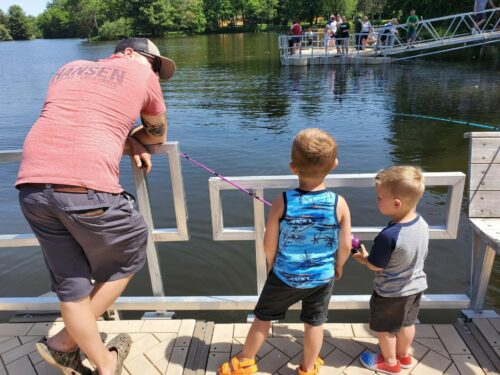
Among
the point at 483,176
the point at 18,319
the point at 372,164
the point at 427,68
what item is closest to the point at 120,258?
the point at 18,319

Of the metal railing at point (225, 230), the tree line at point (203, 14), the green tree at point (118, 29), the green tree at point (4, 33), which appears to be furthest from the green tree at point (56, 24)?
the metal railing at point (225, 230)

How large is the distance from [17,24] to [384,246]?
11181 cm

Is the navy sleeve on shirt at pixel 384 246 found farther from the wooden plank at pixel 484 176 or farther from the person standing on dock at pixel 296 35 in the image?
the person standing on dock at pixel 296 35

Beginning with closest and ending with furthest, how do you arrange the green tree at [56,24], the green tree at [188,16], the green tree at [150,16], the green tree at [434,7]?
the green tree at [434,7] < the green tree at [150,16] < the green tree at [188,16] < the green tree at [56,24]

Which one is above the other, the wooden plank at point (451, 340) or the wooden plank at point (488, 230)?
the wooden plank at point (488, 230)

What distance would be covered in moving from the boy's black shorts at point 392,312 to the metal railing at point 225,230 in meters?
0.37

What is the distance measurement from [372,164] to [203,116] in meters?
5.86

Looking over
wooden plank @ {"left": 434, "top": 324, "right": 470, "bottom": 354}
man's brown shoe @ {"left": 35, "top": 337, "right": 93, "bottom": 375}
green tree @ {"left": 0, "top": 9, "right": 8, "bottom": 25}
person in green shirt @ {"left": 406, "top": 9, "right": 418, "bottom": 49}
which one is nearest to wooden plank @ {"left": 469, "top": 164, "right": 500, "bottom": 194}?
wooden plank @ {"left": 434, "top": 324, "right": 470, "bottom": 354}

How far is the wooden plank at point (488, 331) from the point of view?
2352mm

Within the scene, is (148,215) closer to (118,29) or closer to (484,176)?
(484,176)

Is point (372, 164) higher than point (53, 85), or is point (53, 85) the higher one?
point (53, 85)

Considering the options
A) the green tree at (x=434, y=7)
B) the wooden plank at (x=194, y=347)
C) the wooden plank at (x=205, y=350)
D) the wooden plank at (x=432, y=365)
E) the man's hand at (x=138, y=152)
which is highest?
the green tree at (x=434, y=7)

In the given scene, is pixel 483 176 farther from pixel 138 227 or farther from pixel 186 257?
pixel 186 257

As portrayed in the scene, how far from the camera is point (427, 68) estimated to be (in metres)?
18.6
